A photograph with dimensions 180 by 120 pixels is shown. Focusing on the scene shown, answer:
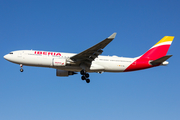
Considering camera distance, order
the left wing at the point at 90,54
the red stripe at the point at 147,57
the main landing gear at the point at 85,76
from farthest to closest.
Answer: the red stripe at the point at 147,57 → the main landing gear at the point at 85,76 → the left wing at the point at 90,54

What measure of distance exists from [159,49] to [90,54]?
38.1 ft

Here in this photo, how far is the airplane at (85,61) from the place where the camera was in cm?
3008

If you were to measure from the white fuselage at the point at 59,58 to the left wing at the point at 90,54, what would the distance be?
1.10 metres

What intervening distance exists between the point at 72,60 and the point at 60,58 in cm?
180

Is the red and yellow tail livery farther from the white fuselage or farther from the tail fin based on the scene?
the white fuselage

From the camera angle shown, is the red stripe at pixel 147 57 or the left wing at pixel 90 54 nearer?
the left wing at pixel 90 54

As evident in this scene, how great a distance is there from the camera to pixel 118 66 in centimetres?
3222

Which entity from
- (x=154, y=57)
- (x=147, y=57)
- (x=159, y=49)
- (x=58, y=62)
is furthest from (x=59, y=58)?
(x=159, y=49)

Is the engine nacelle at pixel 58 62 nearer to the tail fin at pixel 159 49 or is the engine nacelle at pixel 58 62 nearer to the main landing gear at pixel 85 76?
the main landing gear at pixel 85 76

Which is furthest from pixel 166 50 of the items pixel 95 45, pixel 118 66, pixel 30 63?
pixel 30 63

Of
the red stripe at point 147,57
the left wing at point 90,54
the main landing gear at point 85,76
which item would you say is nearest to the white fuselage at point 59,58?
the red stripe at point 147,57

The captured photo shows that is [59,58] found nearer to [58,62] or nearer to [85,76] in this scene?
[58,62]

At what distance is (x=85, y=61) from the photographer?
102 feet

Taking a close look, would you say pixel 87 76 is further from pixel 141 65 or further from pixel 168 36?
pixel 168 36
